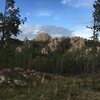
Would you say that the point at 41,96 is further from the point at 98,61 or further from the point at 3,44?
the point at 98,61

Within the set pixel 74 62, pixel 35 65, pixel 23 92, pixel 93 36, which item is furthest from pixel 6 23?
pixel 74 62

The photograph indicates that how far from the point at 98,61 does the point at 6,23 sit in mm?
125738

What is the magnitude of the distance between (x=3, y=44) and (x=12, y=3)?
785cm

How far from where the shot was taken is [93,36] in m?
53.2

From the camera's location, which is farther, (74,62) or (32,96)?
(74,62)

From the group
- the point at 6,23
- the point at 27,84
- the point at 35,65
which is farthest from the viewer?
the point at 35,65

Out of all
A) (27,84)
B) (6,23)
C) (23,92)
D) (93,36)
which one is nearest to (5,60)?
(6,23)

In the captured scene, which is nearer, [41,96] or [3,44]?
[41,96]

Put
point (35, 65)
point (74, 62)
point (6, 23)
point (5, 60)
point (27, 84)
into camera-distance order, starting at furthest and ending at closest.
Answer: point (74, 62), point (35, 65), point (5, 60), point (6, 23), point (27, 84)

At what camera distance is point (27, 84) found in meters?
33.8

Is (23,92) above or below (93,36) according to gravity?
below

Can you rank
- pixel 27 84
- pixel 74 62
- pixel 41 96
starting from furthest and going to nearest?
1. pixel 74 62
2. pixel 27 84
3. pixel 41 96

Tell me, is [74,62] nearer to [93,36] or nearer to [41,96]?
[93,36]

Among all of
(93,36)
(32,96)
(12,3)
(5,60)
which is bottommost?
(32,96)
